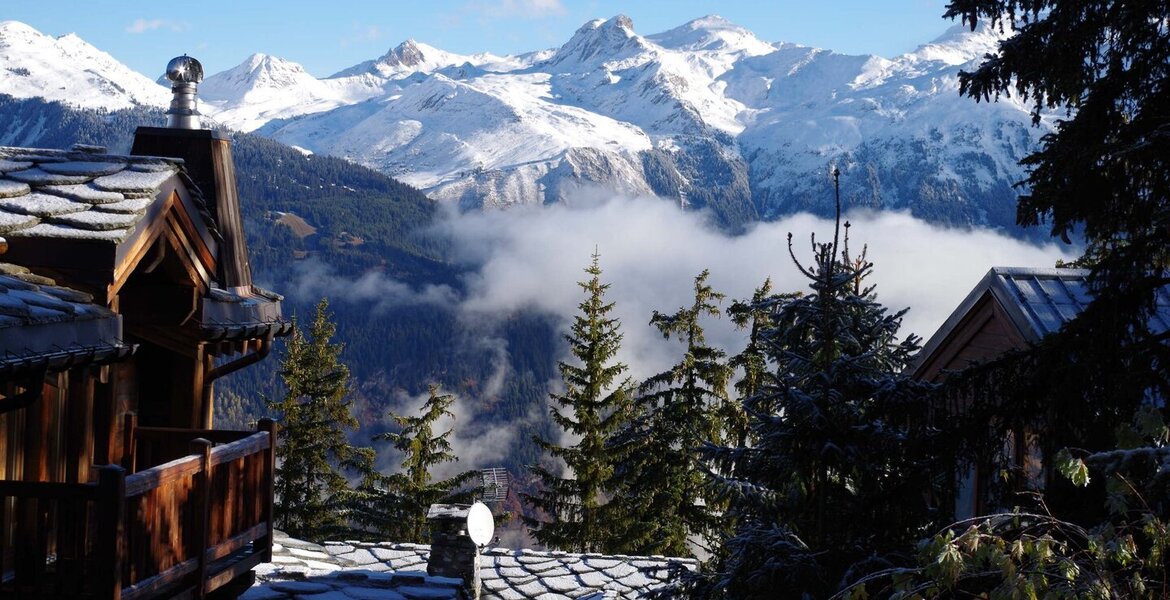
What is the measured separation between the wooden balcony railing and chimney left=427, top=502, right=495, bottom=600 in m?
4.02

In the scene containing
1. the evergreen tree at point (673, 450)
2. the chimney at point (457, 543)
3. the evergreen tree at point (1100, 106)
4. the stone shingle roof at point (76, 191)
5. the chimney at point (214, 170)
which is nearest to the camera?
the stone shingle roof at point (76, 191)

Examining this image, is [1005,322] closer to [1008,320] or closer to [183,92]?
[1008,320]

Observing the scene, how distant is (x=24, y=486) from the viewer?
21.3 ft

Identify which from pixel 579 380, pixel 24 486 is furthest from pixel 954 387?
pixel 579 380

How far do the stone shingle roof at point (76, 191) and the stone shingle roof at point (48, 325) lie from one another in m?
0.39

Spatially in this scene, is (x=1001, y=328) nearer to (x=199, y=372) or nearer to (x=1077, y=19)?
(x=1077, y=19)

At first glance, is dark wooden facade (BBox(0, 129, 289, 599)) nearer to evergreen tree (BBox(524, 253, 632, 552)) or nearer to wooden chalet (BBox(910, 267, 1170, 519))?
wooden chalet (BBox(910, 267, 1170, 519))

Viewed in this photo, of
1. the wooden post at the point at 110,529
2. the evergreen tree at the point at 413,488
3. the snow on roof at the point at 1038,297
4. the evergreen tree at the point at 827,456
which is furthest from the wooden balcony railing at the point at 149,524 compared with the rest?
the evergreen tree at the point at 413,488

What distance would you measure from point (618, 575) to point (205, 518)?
7.29 metres

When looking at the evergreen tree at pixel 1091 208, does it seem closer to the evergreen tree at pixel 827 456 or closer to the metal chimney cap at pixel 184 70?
the evergreen tree at pixel 827 456

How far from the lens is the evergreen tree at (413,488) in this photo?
35.1 metres

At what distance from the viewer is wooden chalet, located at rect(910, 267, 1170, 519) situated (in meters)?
11.5

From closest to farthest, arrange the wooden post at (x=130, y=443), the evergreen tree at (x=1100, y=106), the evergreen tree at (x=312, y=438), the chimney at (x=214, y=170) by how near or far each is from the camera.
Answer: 1. the evergreen tree at (x=1100, y=106)
2. the wooden post at (x=130, y=443)
3. the chimney at (x=214, y=170)
4. the evergreen tree at (x=312, y=438)

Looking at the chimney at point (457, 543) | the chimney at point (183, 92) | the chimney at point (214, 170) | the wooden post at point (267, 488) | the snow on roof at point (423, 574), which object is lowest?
the snow on roof at point (423, 574)
